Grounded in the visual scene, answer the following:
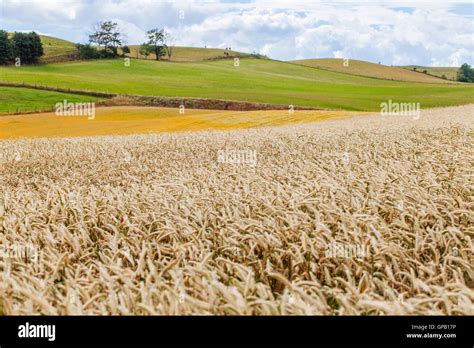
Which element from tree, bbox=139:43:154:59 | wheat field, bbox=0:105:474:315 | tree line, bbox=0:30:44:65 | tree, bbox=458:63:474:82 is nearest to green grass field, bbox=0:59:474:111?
tree line, bbox=0:30:44:65

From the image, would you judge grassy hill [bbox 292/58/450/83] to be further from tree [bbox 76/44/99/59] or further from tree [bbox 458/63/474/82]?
tree [bbox 76/44/99/59]

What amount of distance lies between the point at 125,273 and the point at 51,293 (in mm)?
557

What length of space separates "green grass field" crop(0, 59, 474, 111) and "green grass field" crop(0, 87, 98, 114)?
5.81 m

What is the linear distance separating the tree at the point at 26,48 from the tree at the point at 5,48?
1.68m

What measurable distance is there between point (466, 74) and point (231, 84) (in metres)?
85.1

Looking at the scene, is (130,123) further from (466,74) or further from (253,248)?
(466,74)

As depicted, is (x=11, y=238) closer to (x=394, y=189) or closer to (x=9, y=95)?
(x=394, y=189)

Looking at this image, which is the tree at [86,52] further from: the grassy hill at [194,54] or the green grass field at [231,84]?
the grassy hill at [194,54]

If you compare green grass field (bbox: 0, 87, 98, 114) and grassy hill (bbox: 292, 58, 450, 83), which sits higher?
grassy hill (bbox: 292, 58, 450, 83)

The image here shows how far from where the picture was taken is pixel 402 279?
425 cm

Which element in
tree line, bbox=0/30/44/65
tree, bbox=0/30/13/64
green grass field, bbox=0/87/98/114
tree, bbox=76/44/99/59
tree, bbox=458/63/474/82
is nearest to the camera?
green grass field, bbox=0/87/98/114

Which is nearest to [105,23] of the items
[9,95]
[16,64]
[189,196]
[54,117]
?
[16,64]

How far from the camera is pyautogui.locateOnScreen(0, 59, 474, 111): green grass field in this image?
67.5 meters

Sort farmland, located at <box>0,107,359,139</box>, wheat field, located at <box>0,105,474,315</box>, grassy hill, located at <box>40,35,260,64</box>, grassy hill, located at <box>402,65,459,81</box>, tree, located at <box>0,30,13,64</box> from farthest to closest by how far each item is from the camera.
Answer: grassy hill, located at <box>402,65,459,81</box>
grassy hill, located at <box>40,35,260,64</box>
tree, located at <box>0,30,13,64</box>
farmland, located at <box>0,107,359,139</box>
wheat field, located at <box>0,105,474,315</box>
